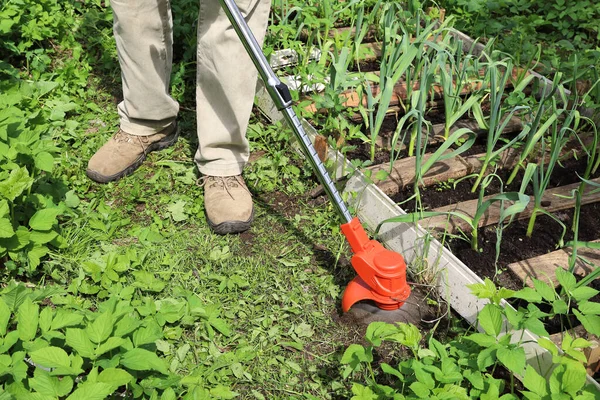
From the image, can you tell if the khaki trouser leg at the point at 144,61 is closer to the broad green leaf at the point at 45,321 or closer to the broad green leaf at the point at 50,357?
the broad green leaf at the point at 45,321

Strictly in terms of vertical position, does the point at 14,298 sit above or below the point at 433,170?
above

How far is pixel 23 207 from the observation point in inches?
96.1

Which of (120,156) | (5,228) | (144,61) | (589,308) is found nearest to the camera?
(589,308)

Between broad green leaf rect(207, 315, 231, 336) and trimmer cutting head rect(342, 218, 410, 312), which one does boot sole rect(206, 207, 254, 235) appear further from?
trimmer cutting head rect(342, 218, 410, 312)

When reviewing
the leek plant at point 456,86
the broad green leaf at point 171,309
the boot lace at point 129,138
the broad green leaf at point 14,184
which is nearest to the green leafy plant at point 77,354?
the broad green leaf at point 171,309

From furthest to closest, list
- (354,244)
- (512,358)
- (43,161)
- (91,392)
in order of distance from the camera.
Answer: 1. (43,161)
2. (354,244)
3. (512,358)
4. (91,392)

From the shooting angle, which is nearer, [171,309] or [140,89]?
[171,309]

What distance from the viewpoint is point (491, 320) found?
1.71 m

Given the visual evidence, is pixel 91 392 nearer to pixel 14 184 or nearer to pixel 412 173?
pixel 14 184

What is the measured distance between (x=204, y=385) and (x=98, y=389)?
60cm

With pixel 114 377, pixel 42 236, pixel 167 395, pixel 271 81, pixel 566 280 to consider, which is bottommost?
pixel 42 236

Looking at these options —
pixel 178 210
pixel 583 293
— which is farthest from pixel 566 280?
pixel 178 210

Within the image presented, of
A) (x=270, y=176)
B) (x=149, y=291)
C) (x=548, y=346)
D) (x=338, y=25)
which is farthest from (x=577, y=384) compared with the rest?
(x=338, y=25)

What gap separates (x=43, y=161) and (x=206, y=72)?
716mm
